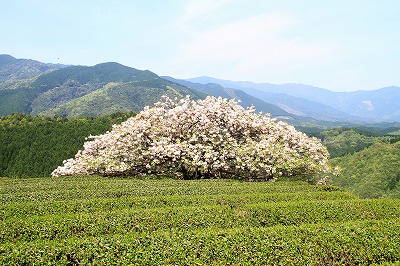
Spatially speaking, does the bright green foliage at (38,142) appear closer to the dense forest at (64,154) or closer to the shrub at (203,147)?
the dense forest at (64,154)

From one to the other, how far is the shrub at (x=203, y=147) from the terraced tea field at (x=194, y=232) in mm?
7695

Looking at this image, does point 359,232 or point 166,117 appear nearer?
point 359,232

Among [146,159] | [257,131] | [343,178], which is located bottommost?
[343,178]

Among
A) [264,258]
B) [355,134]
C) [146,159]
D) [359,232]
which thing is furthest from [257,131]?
[355,134]

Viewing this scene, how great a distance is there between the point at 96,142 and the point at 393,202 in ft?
71.8

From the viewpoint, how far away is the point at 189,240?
9336 millimetres

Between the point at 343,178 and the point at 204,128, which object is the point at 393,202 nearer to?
the point at 204,128

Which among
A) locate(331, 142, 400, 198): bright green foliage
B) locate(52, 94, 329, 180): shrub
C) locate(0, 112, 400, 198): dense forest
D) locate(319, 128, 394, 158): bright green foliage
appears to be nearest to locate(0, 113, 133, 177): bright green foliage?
locate(0, 112, 400, 198): dense forest

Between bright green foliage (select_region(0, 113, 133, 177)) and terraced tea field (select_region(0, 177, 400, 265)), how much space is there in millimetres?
54980

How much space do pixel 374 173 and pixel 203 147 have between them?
139 feet

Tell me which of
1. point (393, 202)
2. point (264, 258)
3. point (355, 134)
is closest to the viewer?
point (264, 258)

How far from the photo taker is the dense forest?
2014 inches

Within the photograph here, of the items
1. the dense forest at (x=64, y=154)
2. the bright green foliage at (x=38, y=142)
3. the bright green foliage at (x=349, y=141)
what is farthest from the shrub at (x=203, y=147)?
the bright green foliage at (x=349, y=141)

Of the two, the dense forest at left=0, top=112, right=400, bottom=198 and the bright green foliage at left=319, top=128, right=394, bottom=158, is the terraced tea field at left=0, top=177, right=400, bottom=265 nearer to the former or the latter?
the dense forest at left=0, top=112, right=400, bottom=198
